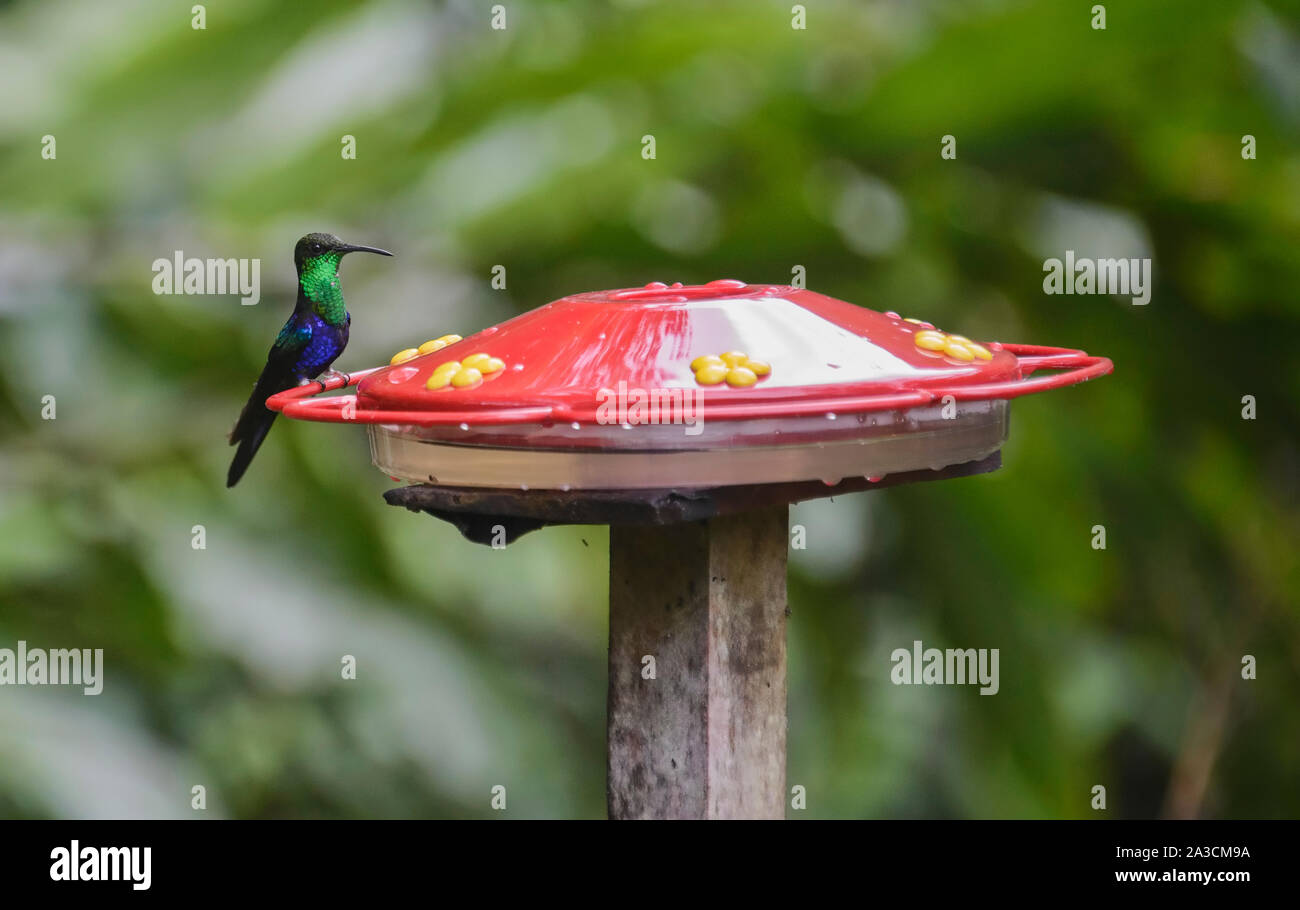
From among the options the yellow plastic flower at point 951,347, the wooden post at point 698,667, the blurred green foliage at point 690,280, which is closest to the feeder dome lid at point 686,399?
the yellow plastic flower at point 951,347

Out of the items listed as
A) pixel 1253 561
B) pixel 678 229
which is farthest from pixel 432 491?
pixel 1253 561

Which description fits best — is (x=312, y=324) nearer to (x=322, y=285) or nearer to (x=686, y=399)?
(x=322, y=285)

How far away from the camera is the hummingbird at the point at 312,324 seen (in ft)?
4.88

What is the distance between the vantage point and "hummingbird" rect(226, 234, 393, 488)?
149 centimetres

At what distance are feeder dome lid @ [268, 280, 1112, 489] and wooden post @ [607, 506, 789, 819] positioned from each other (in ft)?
0.49

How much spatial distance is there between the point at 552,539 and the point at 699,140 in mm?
1486

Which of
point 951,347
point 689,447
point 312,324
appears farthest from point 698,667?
point 312,324

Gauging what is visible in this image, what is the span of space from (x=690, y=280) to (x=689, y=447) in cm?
159

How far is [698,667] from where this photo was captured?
124 centimetres

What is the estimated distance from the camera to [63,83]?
2.48 meters

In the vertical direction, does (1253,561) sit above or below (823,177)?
below

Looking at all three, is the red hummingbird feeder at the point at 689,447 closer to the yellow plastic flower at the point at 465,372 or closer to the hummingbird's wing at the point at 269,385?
the yellow plastic flower at the point at 465,372
